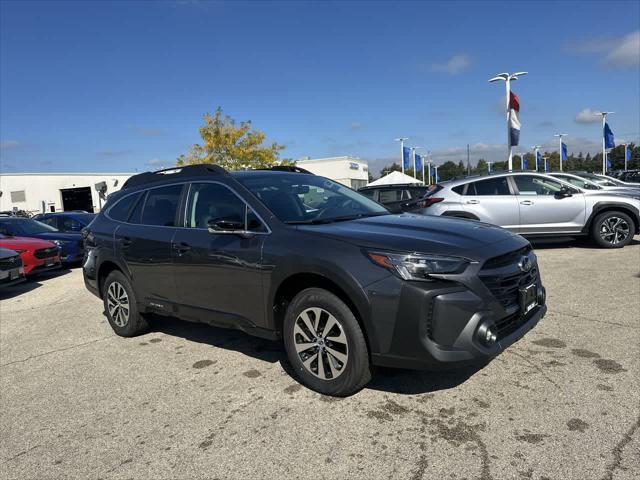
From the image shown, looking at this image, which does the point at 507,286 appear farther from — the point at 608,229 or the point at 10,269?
the point at 10,269

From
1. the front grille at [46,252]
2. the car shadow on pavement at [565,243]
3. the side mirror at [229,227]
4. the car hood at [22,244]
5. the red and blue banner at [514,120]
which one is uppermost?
the red and blue banner at [514,120]

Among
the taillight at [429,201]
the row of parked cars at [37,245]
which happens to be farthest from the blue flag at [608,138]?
the row of parked cars at [37,245]

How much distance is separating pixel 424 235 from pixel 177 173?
2783 millimetres

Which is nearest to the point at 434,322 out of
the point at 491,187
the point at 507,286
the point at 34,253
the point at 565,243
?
the point at 507,286

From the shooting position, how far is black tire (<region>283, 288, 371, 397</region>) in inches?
128

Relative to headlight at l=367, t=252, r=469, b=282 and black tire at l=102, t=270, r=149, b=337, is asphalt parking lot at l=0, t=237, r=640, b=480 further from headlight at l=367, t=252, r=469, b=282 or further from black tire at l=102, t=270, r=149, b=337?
headlight at l=367, t=252, r=469, b=282

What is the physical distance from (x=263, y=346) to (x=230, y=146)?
95.2 feet

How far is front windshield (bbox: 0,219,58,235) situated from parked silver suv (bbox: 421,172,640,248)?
34.0ft

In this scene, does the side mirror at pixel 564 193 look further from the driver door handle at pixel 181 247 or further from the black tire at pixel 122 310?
the black tire at pixel 122 310

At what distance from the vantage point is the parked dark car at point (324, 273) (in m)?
3.03

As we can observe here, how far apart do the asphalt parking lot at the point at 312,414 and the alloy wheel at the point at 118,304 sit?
33cm

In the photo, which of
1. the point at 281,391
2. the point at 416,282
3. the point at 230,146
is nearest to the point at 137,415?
the point at 281,391

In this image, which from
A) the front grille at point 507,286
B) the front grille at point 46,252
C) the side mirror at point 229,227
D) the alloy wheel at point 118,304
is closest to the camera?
the front grille at point 507,286

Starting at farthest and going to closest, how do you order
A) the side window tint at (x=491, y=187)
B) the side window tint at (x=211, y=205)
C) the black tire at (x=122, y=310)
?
the side window tint at (x=491, y=187) < the black tire at (x=122, y=310) < the side window tint at (x=211, y=205)
